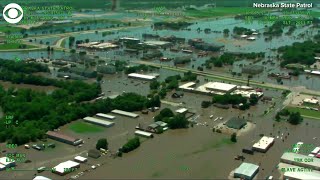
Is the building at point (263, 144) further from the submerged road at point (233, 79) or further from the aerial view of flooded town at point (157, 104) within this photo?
the submerged road at point (233, 79)

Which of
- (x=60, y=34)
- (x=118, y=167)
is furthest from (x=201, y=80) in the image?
(x=60, y=34)

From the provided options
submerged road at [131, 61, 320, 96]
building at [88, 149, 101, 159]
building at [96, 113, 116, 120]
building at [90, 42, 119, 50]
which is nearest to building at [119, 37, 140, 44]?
building at [90, 42, 119, 50]

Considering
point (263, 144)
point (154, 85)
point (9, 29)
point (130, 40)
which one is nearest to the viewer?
point (263, 144)

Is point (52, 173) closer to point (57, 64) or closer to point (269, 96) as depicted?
point (269, 96)

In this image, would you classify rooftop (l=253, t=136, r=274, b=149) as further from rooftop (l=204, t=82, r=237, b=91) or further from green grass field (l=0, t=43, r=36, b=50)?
green grass field (l=0, t=43, r=36, b=50)

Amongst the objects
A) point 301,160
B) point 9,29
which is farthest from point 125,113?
point 9,29

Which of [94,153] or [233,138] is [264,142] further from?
[94,153]
